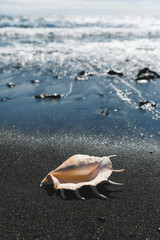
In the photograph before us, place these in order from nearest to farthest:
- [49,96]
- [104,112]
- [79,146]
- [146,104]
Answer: [79,146]
[104,112]
[146,104]
[49,96]

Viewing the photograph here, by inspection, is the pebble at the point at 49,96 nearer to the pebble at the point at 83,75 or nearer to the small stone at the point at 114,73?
the pebble at the point at 83,75

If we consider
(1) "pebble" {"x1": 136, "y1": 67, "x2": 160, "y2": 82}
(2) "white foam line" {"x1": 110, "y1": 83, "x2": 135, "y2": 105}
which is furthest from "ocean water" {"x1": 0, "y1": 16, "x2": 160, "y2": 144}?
(1) "pebble" {"x1": 136, "y1": 67, "x2": 160, "y2": 82}

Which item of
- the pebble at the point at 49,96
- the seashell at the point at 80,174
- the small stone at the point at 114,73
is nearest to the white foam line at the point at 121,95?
the small stone at the point at 114,73

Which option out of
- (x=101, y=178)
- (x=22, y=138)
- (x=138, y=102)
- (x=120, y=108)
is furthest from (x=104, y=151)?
(x=138, y=102)

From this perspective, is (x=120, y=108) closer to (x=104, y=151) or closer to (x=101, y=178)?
(x=104, y=151)

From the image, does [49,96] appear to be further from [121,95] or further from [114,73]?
[114,73]

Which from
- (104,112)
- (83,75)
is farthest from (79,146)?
(83,75)
